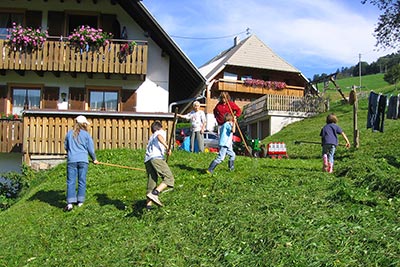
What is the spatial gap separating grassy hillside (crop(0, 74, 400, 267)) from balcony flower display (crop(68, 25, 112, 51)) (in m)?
7.40

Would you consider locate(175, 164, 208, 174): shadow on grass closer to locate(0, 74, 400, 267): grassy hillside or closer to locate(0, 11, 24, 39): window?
locate(0, 74, 400, 267): grassy hillside

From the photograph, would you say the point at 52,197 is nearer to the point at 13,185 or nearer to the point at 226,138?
the point at 226,138

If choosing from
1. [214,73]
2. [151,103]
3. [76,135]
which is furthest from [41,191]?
[214,73]

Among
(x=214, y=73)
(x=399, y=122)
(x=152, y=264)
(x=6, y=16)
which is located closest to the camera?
(x=152, y=264)

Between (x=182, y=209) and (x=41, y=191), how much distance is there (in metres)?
4.99

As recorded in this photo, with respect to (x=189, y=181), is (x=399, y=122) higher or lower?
higher

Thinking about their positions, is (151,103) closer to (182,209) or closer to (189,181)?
(189,181)

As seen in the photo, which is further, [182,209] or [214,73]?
[214,73]

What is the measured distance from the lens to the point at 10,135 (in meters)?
16.3

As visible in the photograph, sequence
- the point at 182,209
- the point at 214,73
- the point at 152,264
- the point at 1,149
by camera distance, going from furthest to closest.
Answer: the point at 214,73 < the point at 1,149 < the point at 182,209 < the point at 152,264

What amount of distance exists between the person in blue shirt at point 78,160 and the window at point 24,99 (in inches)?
362

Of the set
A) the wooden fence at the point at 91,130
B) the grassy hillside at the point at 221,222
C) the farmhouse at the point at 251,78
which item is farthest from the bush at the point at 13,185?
the farmhouse at the point at 251,78

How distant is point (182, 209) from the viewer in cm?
785

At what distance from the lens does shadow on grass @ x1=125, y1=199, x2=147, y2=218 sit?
808cm
